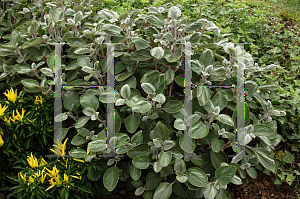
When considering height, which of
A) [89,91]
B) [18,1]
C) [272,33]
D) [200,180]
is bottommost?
[200,180]

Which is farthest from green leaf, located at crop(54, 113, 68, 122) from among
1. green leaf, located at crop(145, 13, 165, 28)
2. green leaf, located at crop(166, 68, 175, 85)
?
green leaf, located at crop(145, 13, 165, 28)

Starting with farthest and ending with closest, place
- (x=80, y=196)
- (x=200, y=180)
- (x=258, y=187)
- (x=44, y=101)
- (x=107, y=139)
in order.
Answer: (x=258, y=187) → (x=44, y=101) → (x=80, y=196) → (x=107, y=139) → (x=200, y=180)

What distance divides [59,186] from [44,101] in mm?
681

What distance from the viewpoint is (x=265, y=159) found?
153 centimetres

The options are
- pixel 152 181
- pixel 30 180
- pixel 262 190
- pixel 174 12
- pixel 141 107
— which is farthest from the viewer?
pixel 262 190

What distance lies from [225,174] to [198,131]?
12.2 inches

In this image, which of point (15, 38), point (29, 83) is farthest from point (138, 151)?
point (15, 38)

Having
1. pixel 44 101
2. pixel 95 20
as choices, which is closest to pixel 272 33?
pixel 95 20

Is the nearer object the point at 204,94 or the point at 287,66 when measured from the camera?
the point at 204,94

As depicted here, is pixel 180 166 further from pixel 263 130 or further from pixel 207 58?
pixel 207 58

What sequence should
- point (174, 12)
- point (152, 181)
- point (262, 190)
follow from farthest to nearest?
1. point (262, 190)
2. point (174, 12)
3. point (152, 181)

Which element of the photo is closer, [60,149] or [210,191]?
[210,191]

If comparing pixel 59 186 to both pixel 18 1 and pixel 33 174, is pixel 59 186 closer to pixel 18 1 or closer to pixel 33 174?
pixel 33 174

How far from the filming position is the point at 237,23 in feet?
11.9
